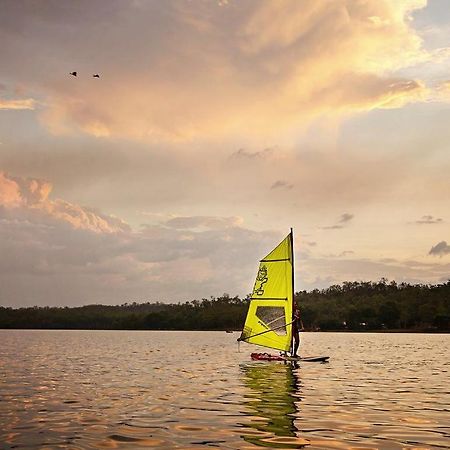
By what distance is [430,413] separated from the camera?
24.4 m

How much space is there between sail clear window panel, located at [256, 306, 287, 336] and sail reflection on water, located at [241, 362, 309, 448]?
283 centimetres

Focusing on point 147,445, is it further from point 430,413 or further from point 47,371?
point 47,371

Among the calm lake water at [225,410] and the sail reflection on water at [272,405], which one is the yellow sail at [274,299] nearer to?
the sail reflection on water at [272,405]

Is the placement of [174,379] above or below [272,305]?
below

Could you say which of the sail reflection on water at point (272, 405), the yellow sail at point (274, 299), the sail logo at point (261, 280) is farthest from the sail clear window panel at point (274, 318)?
the sail reflection on water at point (272, 405)

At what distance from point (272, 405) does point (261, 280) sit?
72.5 ft

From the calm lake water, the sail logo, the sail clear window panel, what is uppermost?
the sail logo

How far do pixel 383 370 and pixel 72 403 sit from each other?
29.2 metres

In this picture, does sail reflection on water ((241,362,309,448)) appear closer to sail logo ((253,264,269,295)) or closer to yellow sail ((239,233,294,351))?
yellow sail ((239,233,294,351))

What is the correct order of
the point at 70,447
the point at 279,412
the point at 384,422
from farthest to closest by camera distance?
the point at 279,412 → the point at 384,422 → the point at 70,447

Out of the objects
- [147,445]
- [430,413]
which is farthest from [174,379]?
[147,445]

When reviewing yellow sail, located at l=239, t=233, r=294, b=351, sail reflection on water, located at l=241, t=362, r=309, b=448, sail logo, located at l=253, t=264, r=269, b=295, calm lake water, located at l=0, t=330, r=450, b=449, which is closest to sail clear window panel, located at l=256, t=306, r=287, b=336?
yellow sail, located at l=239, t=233, r=294, b=351

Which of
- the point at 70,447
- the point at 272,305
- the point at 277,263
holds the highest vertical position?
the point at 277,263

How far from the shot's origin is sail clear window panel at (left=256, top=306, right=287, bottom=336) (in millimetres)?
46562
